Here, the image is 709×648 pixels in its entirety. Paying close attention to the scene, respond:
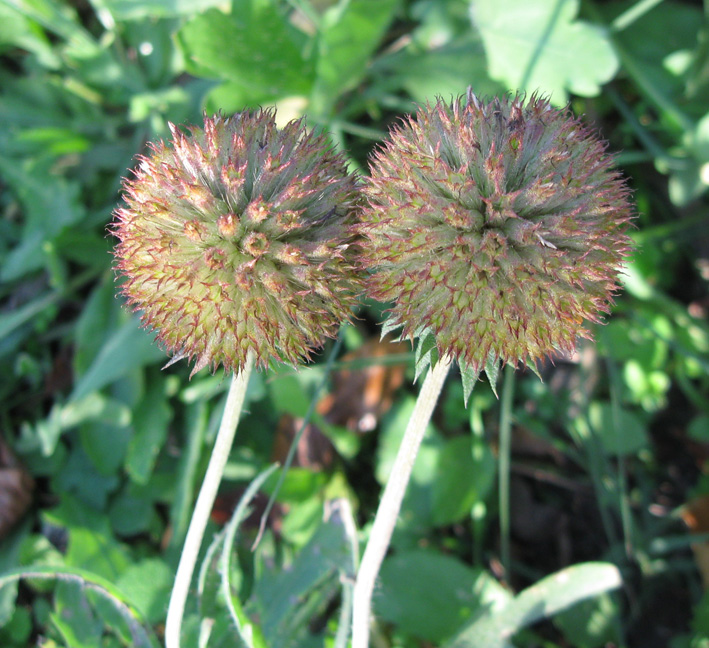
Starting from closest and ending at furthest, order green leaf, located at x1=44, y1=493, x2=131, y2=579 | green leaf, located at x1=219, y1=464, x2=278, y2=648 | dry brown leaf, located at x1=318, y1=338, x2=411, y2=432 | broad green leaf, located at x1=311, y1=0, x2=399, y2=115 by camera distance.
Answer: green leaf, located at x1=219, y1=464, x2=278, y2=648 < broad green leaf, located at x1=311, y1=0, x2=399, y2=115 < green leaf, located at x1=44, y1=493, x2=131, y2=579 < dry brown leaf, located at x1=318, y1=338, x2=411, y2=432

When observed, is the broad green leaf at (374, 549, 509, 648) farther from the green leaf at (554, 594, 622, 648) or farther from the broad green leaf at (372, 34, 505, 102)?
the broad green leaf at (372, 34, 505, 102)

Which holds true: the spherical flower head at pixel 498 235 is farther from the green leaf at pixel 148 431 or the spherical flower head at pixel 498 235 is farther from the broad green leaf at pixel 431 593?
the green leaf at pixel 148 431

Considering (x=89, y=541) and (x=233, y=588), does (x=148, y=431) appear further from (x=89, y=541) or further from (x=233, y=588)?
(x=233, y=588)

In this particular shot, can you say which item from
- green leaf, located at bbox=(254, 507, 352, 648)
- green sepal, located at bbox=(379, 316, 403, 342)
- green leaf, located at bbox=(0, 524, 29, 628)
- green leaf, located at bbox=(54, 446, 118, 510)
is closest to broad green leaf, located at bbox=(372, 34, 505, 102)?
green sepal, located at bbox=(379, 316, 403, 342)

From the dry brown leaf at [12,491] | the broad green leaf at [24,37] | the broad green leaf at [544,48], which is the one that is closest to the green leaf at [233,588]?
the dry brown leaf at [12,491]

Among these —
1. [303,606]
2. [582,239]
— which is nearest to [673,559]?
[303,606]

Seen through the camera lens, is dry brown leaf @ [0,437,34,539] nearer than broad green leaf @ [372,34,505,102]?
No
